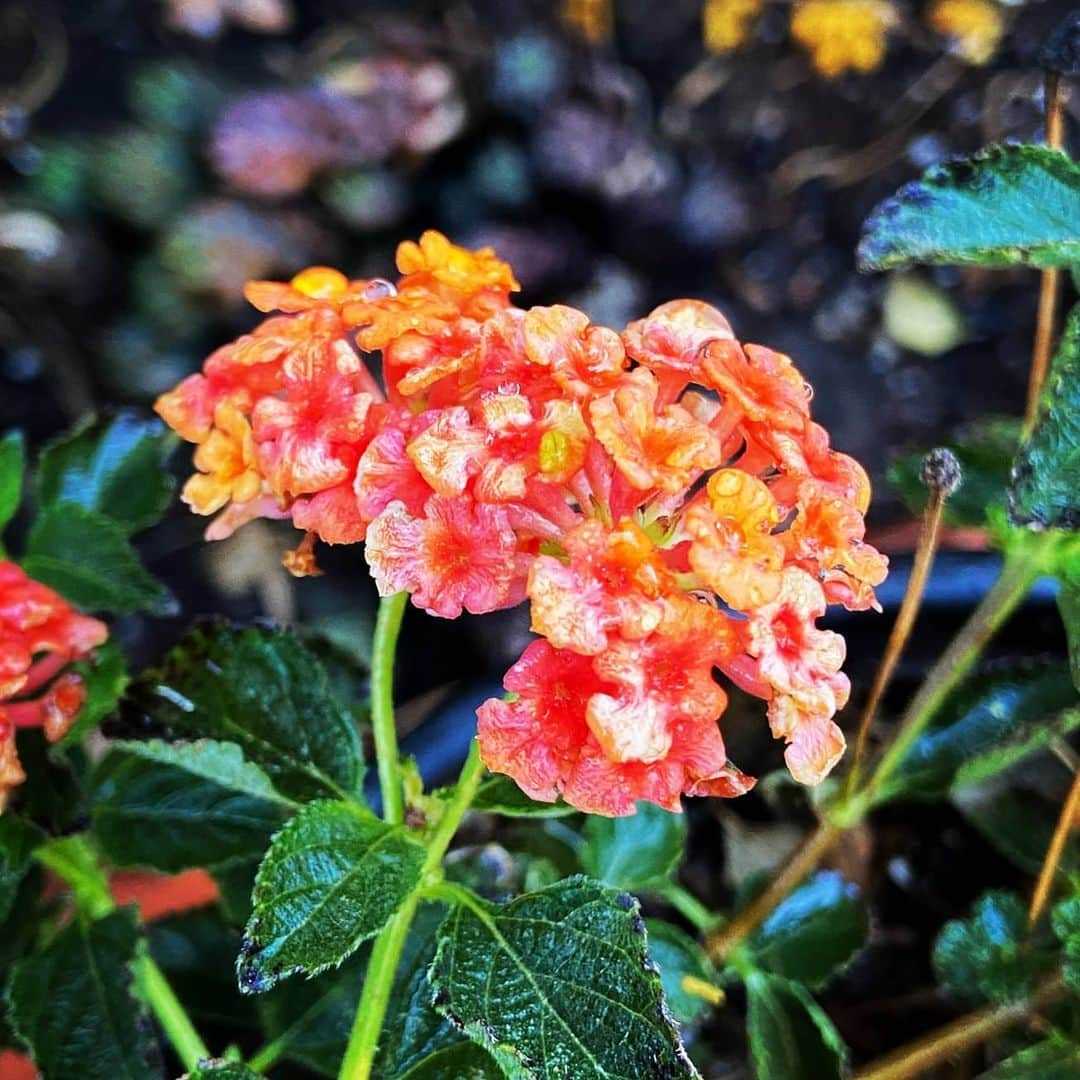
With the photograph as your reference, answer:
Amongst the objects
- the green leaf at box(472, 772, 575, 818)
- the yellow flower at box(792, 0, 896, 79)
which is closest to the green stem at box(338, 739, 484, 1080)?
the green leaf at box(472, 772, 575, 818)

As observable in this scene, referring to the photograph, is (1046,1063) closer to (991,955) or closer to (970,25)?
(991,955)

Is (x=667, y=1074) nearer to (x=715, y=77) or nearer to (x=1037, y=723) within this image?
(x=1037, y=723)

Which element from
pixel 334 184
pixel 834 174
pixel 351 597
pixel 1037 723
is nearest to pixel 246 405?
pixel 1037 723

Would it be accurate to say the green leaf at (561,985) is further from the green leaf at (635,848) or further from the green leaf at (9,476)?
the green leaf at (9,476)

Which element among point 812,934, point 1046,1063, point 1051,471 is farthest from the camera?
point 812,934

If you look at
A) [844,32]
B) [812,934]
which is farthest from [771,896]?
[844,32]

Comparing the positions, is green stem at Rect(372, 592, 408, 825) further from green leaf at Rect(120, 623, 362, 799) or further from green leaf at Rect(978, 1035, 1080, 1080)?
green leaf at Rect(978, 1035, 1080, 1080)
